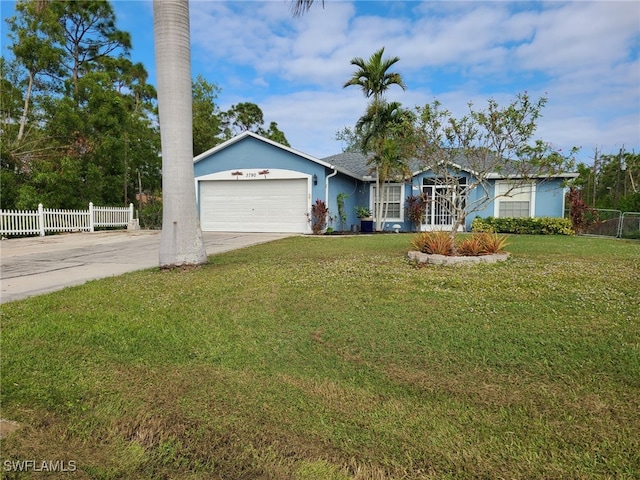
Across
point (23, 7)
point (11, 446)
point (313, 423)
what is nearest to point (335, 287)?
point (313, 423)

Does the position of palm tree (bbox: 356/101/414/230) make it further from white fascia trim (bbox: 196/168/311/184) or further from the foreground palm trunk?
the foreground palm trunk

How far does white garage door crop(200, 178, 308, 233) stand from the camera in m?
16.8

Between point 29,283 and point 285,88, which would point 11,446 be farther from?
point 285,88

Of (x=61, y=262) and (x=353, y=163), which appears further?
(x=353, y=163)

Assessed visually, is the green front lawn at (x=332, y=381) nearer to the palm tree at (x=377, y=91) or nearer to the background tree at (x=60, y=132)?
the palm tree at (x=377, y=91)

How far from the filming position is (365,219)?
18.9 m

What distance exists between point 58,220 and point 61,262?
9053 mm

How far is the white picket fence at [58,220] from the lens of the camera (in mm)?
14391

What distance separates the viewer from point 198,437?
98.0 inches

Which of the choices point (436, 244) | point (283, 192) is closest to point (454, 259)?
point (436, 244)

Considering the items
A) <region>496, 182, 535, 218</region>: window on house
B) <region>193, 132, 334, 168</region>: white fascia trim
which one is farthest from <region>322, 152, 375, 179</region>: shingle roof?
<region>496, 182, 535, 218</region>: window on house

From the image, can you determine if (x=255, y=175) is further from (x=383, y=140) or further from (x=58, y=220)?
(x=58, y=220)

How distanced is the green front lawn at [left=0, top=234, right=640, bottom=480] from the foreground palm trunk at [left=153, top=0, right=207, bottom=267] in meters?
1.48

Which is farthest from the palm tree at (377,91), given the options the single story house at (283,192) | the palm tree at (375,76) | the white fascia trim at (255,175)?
the white fascia trim at (255,175)
